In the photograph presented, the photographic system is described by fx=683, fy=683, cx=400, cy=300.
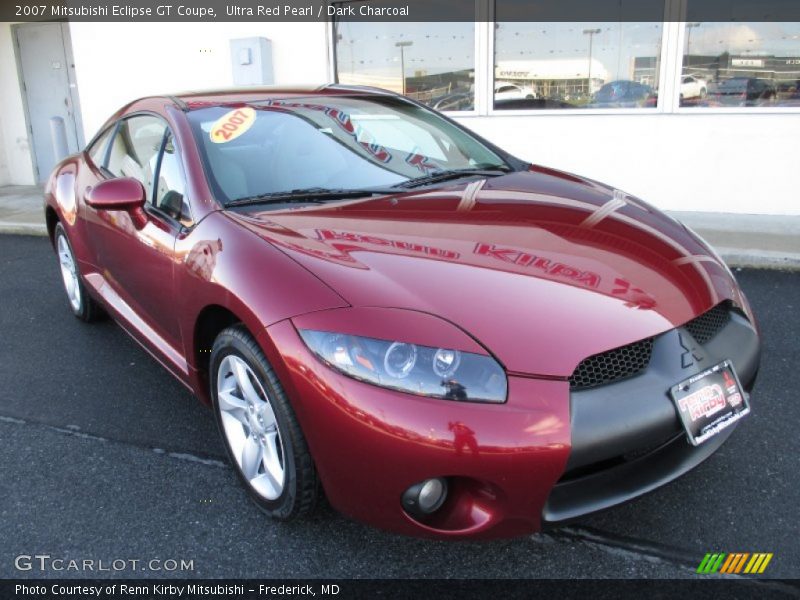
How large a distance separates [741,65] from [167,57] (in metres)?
6.73

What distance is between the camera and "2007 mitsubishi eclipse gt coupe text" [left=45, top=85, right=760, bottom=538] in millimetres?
1854

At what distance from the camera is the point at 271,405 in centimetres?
217

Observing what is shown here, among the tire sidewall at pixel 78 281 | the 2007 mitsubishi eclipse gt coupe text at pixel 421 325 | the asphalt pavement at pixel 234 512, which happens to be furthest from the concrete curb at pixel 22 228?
the 2007 mitsubishi eclipse gt coupe text at pixel 421 325

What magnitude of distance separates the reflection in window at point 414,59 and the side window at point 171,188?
5088 millimetres

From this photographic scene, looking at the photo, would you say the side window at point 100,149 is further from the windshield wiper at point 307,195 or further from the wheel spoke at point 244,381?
the wheel spoke at point 244,381

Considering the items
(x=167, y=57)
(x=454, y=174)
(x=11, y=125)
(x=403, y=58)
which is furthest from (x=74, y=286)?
(x=11, y=125)

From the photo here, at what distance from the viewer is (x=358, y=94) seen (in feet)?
12.1

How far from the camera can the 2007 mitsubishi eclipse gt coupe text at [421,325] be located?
6.08 feet

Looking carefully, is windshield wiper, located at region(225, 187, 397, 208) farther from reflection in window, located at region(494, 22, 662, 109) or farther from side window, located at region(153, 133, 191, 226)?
reflection in window, located at region(494, 22, 662, 109)

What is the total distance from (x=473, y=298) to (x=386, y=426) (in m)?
0.47

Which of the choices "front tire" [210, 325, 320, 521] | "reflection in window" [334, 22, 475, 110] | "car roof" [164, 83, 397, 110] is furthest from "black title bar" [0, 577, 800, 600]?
"reflection in window" [334, 22, 475, 110]

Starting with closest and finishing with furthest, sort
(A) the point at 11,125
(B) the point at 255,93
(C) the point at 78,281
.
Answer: (B) the point at 255,93, (C) the point at 78,281, (A) the point at 11,125

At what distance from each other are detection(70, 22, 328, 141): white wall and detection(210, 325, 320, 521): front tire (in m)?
6.33

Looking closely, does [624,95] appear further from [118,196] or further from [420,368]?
[420,368]
